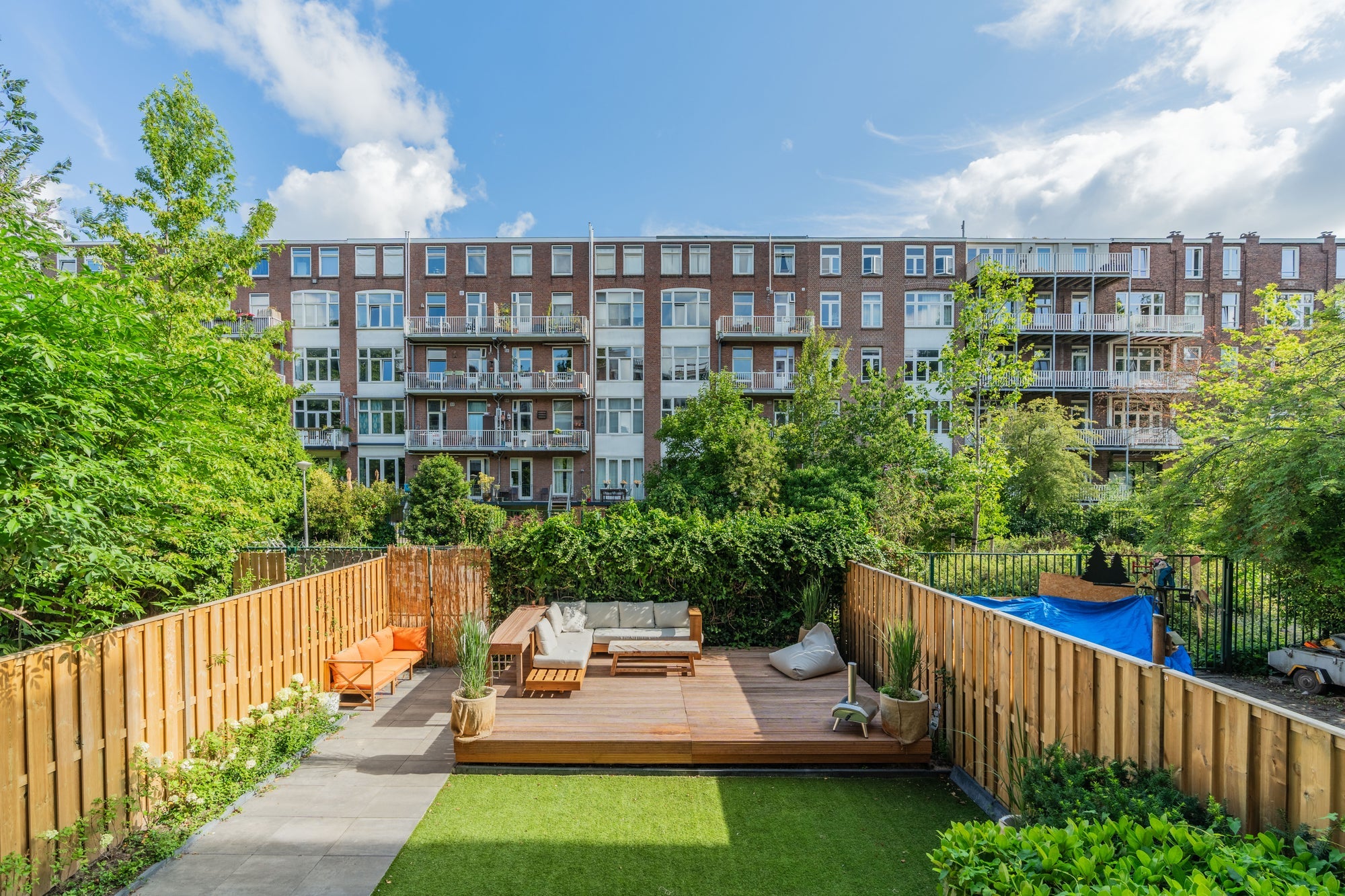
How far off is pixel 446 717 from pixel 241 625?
2535 mm

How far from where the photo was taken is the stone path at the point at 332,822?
403cm

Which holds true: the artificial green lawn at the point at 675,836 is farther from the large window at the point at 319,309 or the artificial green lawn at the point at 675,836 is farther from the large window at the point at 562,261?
the large window at the point at 319,309

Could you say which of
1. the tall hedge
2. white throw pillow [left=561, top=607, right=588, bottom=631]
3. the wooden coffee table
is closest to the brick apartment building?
the tall hedge

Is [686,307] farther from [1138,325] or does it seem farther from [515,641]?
[515,641]

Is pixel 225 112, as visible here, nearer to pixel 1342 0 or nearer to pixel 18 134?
pixel 18 134

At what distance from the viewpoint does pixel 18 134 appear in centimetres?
1144

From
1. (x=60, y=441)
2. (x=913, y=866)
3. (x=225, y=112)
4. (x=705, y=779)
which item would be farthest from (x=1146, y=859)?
(x=225, y=112)

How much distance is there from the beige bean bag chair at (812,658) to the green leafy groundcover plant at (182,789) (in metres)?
5.36

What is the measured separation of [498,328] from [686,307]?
26.4 ft

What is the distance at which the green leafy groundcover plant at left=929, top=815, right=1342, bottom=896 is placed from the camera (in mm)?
2072

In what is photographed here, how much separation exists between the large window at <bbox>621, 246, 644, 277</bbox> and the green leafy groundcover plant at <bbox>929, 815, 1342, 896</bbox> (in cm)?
2540

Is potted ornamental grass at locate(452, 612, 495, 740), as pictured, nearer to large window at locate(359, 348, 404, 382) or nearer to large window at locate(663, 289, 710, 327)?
large window at locate(663, 289, 710, 327)

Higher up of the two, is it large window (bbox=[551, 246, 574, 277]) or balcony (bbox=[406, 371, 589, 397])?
large window (bbox=[551, 246, 574, 277])

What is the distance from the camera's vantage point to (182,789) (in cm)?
469
